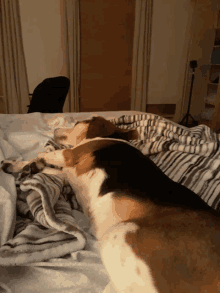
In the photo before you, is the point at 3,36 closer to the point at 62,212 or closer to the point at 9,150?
the point at 9,150

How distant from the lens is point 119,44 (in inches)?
165

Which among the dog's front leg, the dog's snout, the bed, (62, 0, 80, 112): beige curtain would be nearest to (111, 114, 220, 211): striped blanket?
the bed

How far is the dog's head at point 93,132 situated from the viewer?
3.84 ft

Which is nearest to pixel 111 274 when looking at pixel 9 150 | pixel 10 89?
pixel 9 150

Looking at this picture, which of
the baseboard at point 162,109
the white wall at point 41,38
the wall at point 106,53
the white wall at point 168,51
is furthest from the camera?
the baseboard at point 162,109

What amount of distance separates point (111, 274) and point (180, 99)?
4.49 meters

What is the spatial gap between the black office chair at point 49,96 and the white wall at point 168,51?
96.6 inches

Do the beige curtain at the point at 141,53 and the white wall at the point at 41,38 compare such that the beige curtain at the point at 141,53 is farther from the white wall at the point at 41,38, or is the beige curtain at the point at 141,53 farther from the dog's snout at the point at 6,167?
the dog's snout at the point at 6,167

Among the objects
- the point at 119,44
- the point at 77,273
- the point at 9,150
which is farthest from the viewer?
the point at 119,44

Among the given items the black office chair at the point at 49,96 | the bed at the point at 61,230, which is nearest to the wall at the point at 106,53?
the black office chair at the point at 49,96

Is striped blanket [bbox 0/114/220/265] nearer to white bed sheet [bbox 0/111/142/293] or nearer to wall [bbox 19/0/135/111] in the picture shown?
white bed sheet [bbox 0/111/142/293]

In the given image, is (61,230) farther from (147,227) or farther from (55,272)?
(147,227)

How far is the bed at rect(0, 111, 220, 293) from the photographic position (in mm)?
586

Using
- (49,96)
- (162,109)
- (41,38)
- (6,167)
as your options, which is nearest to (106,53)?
(41,38)
